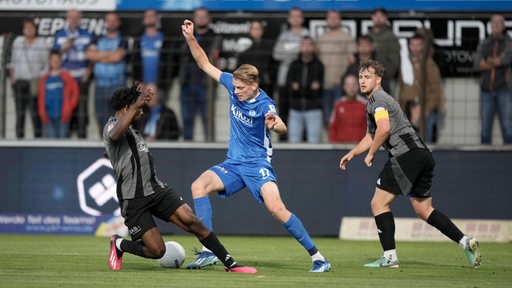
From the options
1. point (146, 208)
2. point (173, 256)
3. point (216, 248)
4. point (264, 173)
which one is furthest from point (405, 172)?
point (146, 208)

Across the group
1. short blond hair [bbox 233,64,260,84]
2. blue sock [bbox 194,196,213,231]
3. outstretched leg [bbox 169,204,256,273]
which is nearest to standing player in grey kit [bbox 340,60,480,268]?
short blond hair [bbox 233,64,260,84]

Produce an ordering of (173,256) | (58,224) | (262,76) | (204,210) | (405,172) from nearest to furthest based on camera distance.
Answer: (173,256) < (204,210) < (405,172) < (262,76) < (58,224)

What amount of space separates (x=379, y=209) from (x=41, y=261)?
3861 mm

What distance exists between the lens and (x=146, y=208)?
11297 millimetres

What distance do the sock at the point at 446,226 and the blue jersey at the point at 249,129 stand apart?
2.12 meters

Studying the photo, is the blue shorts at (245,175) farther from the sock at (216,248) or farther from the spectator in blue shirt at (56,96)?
the spectator in blue shirt at (56,96)

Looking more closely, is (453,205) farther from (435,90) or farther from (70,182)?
(70,182)

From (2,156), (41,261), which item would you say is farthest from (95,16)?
(41,261)

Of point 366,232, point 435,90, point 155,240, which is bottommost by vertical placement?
point 366,232

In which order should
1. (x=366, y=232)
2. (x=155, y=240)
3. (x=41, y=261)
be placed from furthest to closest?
(x=366, y=232) → (x=41, y=261) → (x=155, y=240)

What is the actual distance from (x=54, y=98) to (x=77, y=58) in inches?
30.7

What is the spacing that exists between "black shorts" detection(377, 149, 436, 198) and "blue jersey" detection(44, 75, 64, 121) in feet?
24.4

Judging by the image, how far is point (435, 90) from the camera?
17500 millimetres

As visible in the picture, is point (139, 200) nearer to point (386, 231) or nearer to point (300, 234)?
point (300, 234)
